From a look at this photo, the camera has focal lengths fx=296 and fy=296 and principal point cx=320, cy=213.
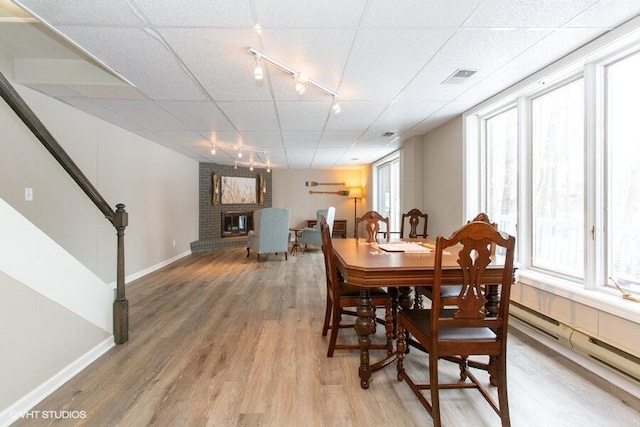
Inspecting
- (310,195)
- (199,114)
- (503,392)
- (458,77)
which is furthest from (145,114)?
(310,195)

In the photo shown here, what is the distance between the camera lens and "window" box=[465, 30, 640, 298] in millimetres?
2096

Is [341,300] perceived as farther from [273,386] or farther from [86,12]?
[86,12]

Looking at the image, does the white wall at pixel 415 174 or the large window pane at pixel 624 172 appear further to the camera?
the white wall at pixel 415 174

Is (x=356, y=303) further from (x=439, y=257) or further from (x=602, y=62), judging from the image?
(x=602, y=62)

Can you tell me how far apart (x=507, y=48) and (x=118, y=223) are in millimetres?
3318

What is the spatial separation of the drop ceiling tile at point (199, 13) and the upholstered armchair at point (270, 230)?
406 centimetres

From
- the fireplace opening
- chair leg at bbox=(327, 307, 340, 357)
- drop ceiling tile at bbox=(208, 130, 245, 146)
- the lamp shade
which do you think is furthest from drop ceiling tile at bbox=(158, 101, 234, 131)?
the lamp shade

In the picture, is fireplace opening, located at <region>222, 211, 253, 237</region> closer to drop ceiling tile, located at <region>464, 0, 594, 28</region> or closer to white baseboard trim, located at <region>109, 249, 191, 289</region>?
white baseboard trim, located at <region>109, 249, 191, 289</region>

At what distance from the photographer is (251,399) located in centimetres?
175

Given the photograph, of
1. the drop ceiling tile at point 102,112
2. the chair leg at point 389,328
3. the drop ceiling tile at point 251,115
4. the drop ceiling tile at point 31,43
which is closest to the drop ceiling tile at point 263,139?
the drop ceiling tile at point 251,115

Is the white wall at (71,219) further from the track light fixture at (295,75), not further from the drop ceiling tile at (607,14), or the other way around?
the drop ceiling tile at (607,14)

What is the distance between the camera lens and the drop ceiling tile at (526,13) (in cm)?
174

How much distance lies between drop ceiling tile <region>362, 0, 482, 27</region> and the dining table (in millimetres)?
1513

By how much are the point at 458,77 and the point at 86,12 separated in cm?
283
